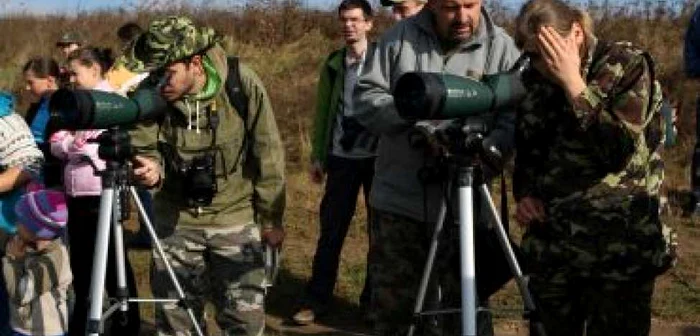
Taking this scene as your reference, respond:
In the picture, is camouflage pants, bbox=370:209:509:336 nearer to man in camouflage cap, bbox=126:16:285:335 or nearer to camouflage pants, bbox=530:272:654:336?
camouflage pants, bbox=530:272:654:336

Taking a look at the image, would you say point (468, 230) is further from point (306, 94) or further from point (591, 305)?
point (306, 94)

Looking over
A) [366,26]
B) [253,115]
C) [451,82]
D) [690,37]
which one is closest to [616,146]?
[451,82]

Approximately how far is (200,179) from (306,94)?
9098 mm

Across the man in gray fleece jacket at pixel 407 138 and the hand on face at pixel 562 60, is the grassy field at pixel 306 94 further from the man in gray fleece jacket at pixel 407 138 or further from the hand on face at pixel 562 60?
the hand on face at pixel 562 60

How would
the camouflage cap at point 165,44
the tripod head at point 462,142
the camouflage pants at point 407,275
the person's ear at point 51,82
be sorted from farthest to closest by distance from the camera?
1. the person's ear at point 51,82
2. the camouflage cap at point 165,44
3. the camouflage pants at point 407,275
4. the tripod head at point 462,142

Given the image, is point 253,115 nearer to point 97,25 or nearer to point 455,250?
point 455,250

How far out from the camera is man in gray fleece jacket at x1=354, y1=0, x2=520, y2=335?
3785mm

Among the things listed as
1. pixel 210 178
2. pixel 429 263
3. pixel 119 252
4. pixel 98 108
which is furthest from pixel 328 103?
pixel 429 263

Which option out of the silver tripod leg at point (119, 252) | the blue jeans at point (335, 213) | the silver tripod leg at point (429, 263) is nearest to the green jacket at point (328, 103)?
the blue jeans at point (335, 213)

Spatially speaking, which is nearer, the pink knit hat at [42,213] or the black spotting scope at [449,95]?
the black spotting scope at [449,95]

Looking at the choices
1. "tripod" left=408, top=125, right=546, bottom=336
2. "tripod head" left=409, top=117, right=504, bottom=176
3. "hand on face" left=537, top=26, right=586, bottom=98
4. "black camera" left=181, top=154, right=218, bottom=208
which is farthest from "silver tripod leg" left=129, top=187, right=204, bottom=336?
"hand on face" left=537, top=26, right=586, bottom=98

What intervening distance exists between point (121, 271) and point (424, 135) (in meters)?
1.13

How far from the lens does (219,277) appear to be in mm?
4352

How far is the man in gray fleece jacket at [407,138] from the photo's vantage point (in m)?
3.79
